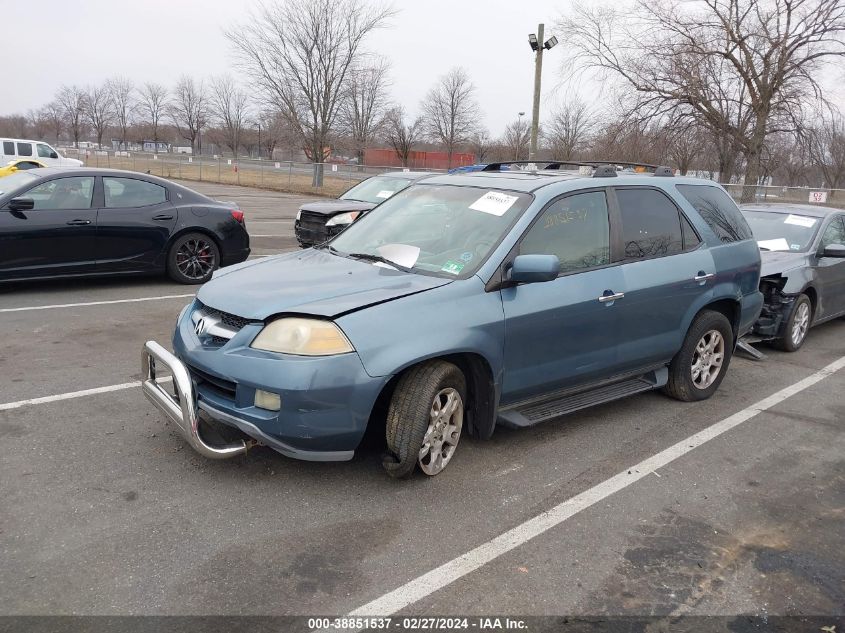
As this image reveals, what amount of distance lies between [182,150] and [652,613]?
272ft

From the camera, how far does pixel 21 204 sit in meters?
7.64

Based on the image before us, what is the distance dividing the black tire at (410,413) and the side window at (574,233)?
101 centimetres

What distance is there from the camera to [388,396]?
12.1 feet

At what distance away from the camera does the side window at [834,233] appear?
25.1 feet

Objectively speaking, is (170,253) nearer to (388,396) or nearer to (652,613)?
(388,396)

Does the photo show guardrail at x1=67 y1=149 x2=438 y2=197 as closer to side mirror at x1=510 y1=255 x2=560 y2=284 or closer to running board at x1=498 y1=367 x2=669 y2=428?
running board at x1=498 y1=367 x2=669 y2=428

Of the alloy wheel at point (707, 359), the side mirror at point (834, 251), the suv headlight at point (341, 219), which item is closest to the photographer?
the alloy wheel at point (707, 359)

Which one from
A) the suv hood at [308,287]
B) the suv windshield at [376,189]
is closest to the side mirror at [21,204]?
the suv hood at [308,287]

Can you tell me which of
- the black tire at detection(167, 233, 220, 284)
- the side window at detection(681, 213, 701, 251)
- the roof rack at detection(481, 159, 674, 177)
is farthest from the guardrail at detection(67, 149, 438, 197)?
the side window at detection(681, 213, 701, 251)

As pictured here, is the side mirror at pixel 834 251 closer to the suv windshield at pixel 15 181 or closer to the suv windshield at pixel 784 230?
the suv windshield at pixel 784 230

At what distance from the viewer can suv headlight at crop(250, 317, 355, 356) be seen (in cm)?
334

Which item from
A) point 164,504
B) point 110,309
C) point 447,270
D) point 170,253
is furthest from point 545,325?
point 170,253

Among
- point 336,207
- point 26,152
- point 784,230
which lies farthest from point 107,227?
point 26,152

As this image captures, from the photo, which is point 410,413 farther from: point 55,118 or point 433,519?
point 55,118
